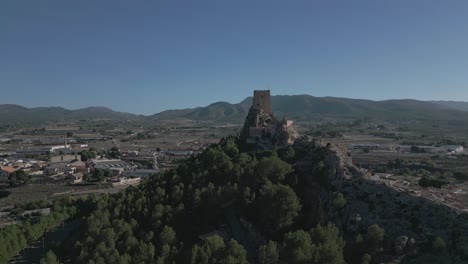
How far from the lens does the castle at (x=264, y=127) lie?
165 feet

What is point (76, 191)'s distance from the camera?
68.9 metres

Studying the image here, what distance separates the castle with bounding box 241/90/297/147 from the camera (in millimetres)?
50281

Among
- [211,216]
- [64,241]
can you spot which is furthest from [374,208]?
[64,241]

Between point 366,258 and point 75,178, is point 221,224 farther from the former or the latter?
point 75,178

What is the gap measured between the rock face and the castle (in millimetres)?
9424

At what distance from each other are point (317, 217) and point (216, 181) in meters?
11.5

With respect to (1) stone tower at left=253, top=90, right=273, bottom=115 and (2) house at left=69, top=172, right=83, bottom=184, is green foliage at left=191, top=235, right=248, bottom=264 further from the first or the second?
(2) house at left=69, top=172, right=83, bottom=184

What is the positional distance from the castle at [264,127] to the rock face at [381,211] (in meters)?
9.42

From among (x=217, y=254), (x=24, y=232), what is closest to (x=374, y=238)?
(x=217, y=254)

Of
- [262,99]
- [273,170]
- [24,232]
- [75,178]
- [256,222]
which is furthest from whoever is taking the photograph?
[75,178]

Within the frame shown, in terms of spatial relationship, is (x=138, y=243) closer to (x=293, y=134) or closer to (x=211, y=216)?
(x=211, y=216)

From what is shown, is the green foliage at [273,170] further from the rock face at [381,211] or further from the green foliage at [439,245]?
the green foliage at [439,245]

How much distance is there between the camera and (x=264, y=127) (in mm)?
53531

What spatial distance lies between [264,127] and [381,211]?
82.0 feet
